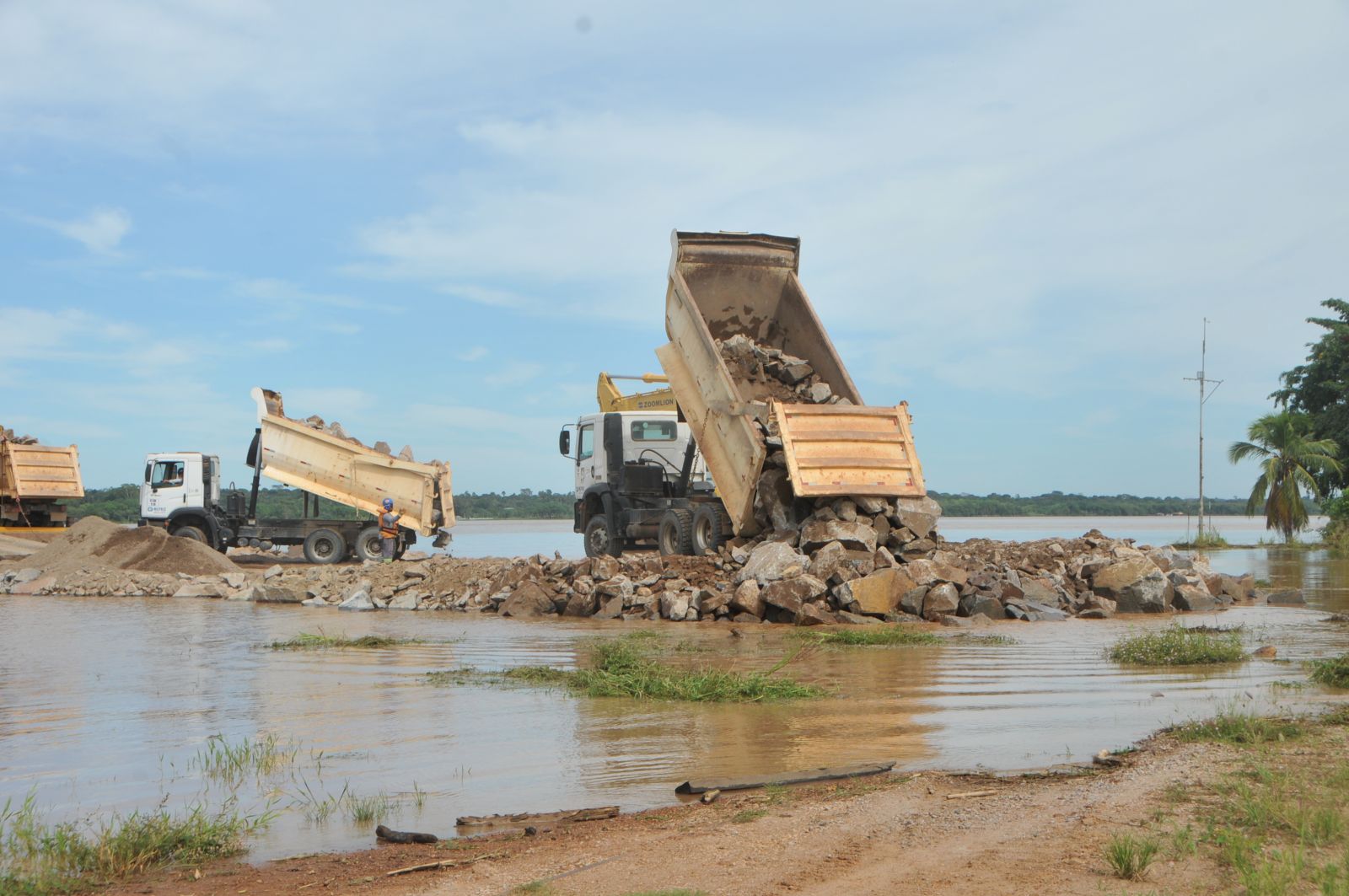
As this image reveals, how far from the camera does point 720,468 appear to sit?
14703 mm

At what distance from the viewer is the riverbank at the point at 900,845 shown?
3623mm

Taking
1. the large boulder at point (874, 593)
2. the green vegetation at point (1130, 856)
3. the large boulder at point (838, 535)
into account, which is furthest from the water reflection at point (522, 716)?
the large boulder at point (838, 535)

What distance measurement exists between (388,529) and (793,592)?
11.5m

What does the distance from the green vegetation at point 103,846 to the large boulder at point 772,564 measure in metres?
8.91

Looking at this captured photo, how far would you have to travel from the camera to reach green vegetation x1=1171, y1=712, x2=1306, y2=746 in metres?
5.43

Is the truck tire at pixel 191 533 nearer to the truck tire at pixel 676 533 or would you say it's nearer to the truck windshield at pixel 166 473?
the truck windshield at pixel 166 473

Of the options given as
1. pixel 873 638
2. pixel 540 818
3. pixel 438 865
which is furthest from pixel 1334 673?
pixel 438 865

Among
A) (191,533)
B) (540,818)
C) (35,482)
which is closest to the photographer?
(540,818)

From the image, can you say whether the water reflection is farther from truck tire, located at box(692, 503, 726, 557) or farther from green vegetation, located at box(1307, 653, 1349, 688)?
truck tire, located at box(692, 503, 726, 557)

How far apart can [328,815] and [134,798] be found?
3.43 feet

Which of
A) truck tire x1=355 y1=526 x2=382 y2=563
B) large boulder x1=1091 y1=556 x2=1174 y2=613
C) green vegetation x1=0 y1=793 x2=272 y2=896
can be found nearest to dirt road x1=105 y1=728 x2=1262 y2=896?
green vegetation x1=0 y1=793 x2=272 y2=896

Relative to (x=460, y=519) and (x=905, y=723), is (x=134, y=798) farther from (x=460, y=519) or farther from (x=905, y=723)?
(x=460, y=519)

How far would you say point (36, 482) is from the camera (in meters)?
27.4

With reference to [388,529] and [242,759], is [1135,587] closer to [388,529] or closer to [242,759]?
[242,759]
